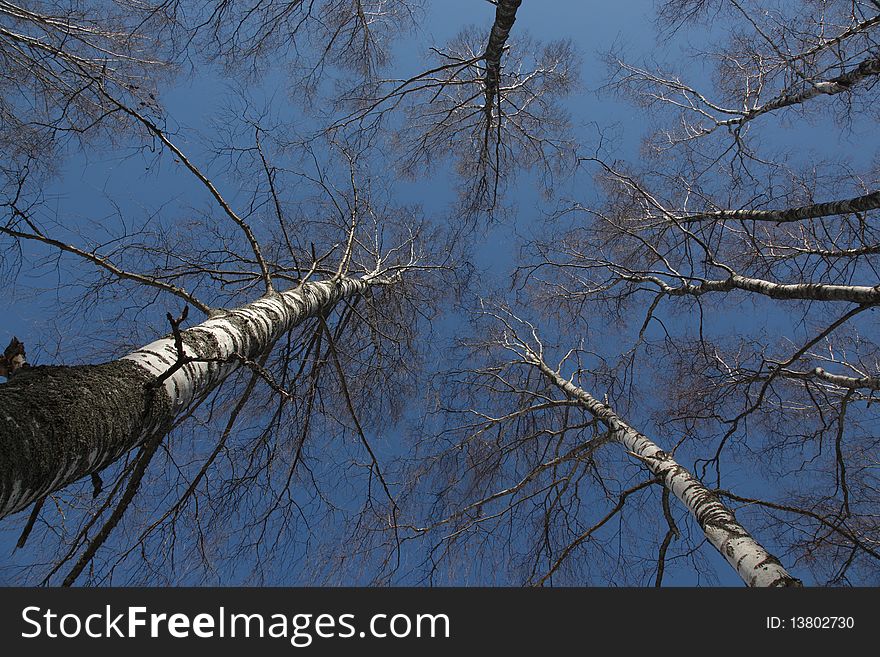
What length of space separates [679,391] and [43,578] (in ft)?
18.7

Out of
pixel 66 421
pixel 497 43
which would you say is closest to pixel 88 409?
pixel 66 421

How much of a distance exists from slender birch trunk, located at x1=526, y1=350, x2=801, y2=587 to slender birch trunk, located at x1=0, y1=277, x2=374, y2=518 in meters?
3.01

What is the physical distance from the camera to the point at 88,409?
1.57 m

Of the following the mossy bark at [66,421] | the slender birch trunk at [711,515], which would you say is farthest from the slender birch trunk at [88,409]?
the slender birch trunk at [711,515]

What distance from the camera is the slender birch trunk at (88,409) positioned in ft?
4.46

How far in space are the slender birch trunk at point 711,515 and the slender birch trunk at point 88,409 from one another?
301cm

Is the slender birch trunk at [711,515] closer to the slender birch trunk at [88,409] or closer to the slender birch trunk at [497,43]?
the slender birch trunk at [88,409]

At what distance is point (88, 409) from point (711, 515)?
358cm

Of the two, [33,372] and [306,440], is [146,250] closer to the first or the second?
[306,440]

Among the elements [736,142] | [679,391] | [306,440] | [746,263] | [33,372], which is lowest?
[33,372]

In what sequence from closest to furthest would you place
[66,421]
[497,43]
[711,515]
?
[66,421] → [711,515] → [497,43]

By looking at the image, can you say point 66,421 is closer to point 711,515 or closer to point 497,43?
point 711,515

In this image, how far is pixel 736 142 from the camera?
5879 millimetres

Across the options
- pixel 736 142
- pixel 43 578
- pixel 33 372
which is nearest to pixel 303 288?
pixel 33 372
